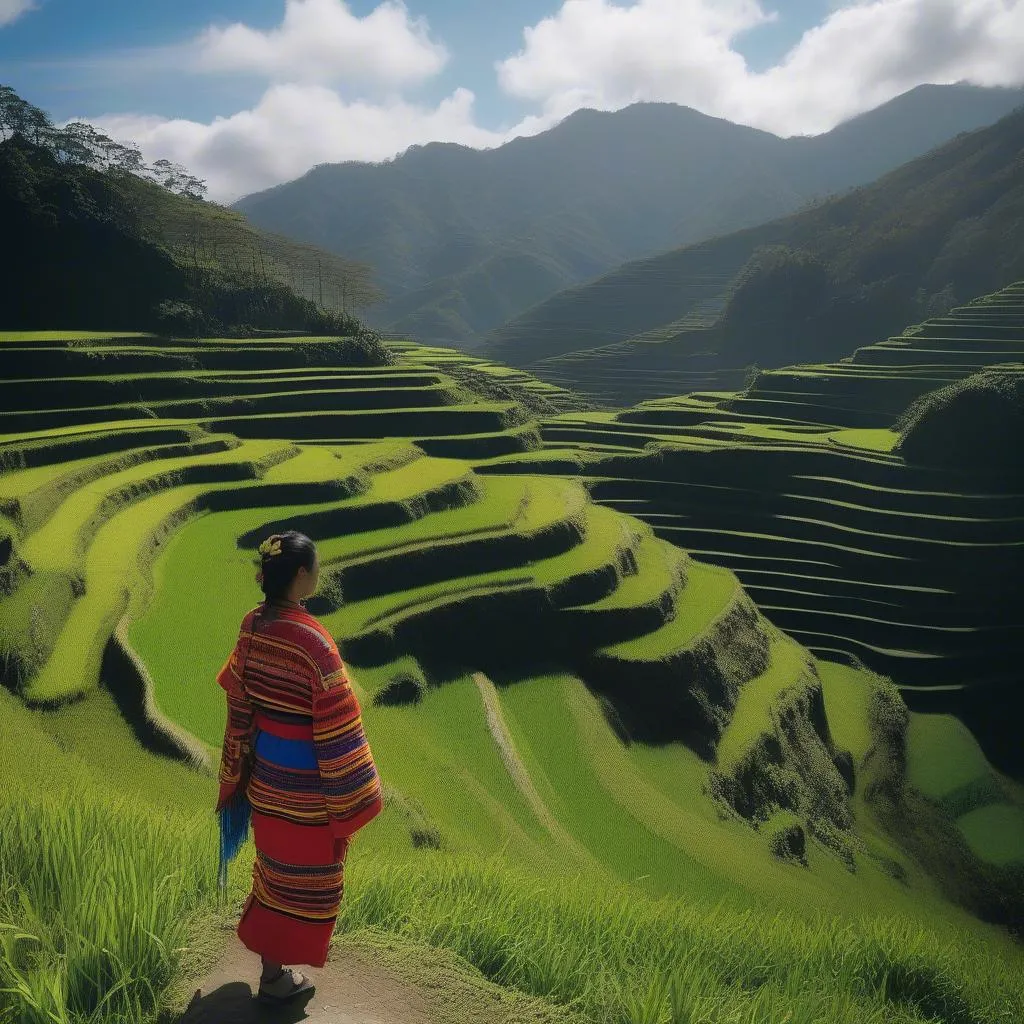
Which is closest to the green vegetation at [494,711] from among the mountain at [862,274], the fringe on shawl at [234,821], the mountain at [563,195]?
the fringe on shawl at [234,821]

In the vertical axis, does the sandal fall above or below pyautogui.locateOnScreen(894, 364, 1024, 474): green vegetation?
below

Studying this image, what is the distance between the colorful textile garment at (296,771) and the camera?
2.74 metres

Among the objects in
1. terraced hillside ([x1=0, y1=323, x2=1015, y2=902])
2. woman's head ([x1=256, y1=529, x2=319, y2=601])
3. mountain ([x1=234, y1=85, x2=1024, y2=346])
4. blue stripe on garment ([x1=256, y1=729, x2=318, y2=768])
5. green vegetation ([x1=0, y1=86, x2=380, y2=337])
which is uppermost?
mountain ([x1=234, y1=85, x2=1024, y2=346])

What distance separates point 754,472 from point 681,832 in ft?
50.9

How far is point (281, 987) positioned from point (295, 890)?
0.31 metres

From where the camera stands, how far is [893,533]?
2083 centimetres

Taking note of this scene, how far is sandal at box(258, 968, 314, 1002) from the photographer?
9.07 ft

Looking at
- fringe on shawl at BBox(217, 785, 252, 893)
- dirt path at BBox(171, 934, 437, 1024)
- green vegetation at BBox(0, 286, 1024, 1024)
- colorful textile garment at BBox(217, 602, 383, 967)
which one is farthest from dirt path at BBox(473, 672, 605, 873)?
colorful textile garment at BBox(217, 602, 383, 967)

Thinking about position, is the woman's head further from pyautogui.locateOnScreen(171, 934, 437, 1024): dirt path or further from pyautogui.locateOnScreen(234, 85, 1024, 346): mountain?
pyautogui.locateOnScreen(234, 85, 1024, 346): mountain

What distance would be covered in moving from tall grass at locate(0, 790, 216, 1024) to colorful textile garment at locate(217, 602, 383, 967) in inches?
13.6

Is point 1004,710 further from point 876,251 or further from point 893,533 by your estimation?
point 876,251

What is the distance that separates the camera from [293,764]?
2.81 m

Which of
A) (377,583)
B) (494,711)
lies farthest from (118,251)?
(494,711)

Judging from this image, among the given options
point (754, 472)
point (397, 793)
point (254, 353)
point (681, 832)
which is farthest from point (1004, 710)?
point (254, 353)
